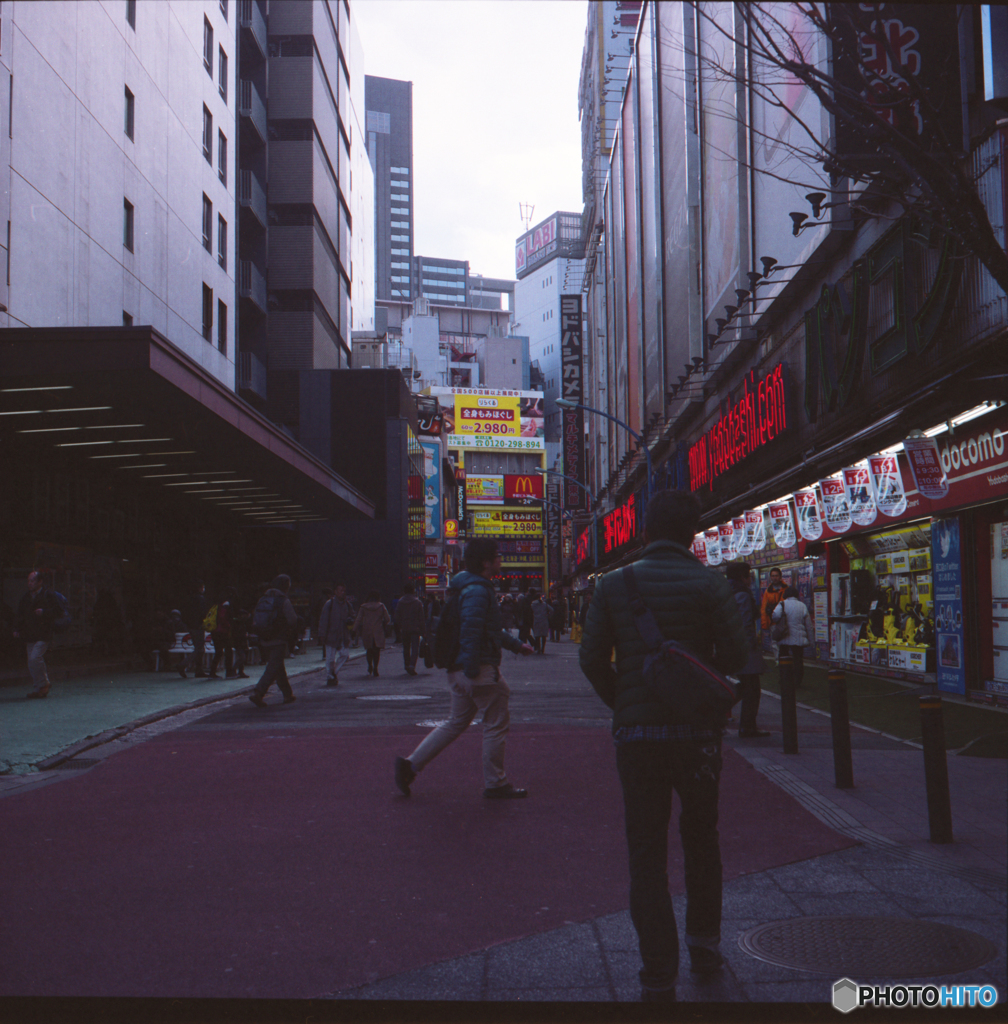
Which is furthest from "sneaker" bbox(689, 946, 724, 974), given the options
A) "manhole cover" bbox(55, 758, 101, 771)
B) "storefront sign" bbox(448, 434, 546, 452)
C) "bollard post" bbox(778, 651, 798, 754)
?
"storefront sign" bbox(448, 434, 546, 452)

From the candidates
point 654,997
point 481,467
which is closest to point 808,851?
point 654,997

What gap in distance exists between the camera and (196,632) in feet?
68.2

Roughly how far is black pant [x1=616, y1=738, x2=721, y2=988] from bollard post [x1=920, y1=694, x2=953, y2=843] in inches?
95.5

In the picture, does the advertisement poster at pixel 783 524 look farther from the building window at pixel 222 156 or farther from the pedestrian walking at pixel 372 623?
the building window at pixel 222 156

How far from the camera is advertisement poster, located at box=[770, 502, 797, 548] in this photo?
19.9 meters

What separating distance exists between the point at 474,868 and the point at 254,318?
43360mm

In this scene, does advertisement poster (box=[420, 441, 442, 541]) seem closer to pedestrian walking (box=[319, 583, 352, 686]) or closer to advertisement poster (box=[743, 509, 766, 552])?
advertisement poster (box=[743, 509, 766, 552])

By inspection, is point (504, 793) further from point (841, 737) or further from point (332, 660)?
point (332, 660)

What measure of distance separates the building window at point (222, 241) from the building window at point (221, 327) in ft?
4.70

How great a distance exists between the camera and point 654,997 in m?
3.65

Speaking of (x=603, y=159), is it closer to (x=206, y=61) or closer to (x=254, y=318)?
(x=254, y=318)

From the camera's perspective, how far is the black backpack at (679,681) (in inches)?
148

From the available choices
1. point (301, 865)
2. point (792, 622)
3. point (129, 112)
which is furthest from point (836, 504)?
point (129, 112)

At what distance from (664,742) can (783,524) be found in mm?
17072
